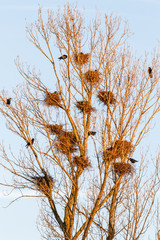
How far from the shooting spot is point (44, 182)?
12359 mm

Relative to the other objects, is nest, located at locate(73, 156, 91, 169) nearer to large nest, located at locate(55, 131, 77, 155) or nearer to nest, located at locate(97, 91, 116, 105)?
large nest, located at locate(55, 131, 77, 155)

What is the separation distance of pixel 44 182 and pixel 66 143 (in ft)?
3.47

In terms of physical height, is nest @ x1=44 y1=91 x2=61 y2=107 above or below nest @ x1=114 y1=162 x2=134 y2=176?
above

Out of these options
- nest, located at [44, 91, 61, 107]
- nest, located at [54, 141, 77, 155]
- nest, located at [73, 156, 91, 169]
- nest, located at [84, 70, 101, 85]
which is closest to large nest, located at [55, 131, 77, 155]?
nest, located at [54, 141, 77, 155]

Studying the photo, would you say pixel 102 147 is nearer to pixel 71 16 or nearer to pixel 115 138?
pixel 115 138

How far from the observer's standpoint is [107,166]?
38.9 feet

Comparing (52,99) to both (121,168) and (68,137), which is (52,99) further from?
(121,168)

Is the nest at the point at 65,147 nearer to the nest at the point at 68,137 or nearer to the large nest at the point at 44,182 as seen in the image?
the nest at the point at 68,137

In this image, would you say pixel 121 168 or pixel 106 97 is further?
pixel 106 97

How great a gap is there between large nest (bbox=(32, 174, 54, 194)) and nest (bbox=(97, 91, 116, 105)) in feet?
7.17

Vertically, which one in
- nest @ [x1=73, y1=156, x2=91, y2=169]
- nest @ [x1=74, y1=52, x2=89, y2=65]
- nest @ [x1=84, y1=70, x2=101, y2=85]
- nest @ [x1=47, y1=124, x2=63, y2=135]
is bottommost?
nest @ [x1=73, y1=156, x2=91, y2=169]

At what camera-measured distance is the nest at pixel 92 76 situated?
13.3 meters

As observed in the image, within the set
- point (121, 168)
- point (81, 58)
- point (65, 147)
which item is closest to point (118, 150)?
point (121, 168)

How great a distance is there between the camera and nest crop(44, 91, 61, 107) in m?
13.3
